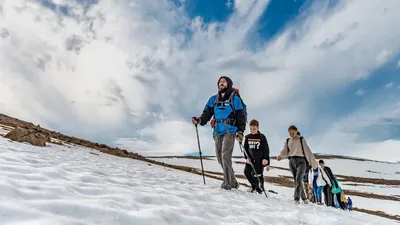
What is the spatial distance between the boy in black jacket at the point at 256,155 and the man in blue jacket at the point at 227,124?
895 mm

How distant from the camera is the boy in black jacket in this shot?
28.0 feet

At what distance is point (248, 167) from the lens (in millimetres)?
8656

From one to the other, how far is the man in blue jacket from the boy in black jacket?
0.89 metres

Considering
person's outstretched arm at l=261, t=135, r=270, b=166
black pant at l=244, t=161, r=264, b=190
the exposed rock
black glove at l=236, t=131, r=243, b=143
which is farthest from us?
the exposed rock

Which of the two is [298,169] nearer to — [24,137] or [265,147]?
[265,147]

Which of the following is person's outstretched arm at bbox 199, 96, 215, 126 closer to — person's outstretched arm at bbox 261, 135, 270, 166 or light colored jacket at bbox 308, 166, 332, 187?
person's outstretched arm at bbox 261, 135, 270, 166

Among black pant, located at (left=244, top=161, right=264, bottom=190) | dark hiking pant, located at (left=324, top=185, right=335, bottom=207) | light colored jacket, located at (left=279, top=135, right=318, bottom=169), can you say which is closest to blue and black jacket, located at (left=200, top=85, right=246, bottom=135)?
black pant, located at (left=244, top=161, right=264, bottom=190)

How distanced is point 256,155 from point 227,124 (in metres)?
1.74

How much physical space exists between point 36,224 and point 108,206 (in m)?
0.92

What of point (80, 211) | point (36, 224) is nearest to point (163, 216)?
point (80, 211)

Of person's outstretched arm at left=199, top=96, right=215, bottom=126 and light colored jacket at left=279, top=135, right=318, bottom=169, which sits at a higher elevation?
person's outstretched arm at left=199, top=96, right=215, bottom=126

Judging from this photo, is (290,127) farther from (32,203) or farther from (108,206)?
(32,203)

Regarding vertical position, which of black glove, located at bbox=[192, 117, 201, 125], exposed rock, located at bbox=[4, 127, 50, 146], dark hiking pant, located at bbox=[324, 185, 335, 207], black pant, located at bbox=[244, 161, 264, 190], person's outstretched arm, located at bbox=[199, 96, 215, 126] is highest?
person's outstretched arm, located at bbox=[199, 96, 215, 126]

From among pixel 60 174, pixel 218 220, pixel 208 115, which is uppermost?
pixel 208 115
